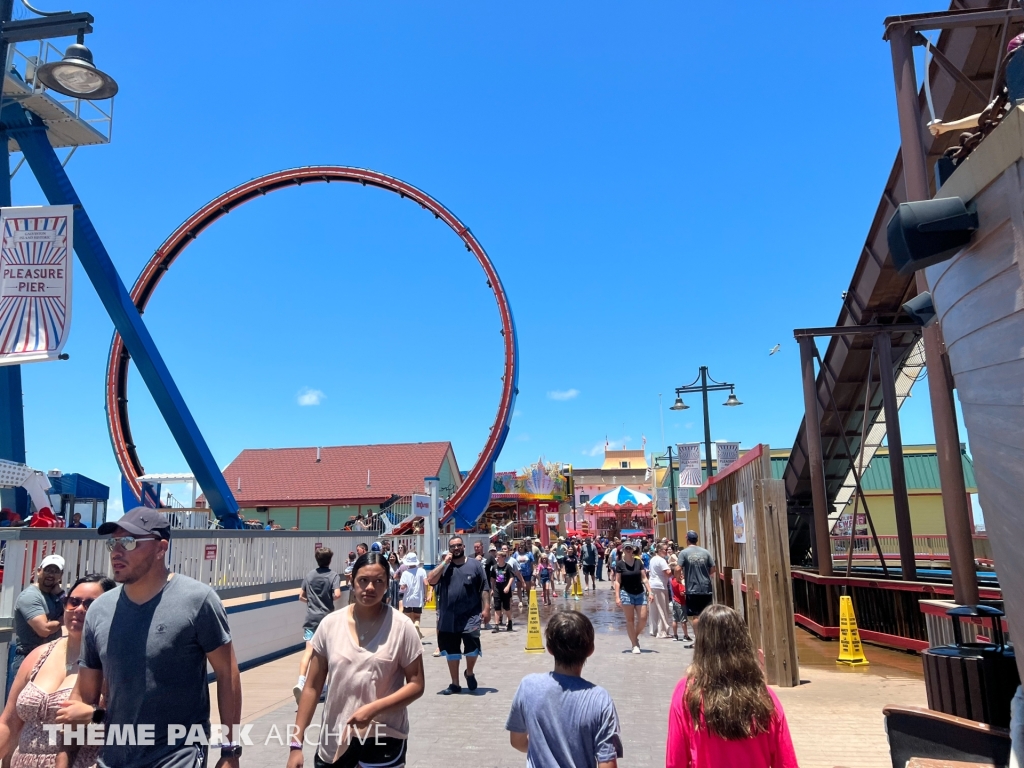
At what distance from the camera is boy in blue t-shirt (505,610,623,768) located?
2750 mm

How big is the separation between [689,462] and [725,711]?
19791 mm

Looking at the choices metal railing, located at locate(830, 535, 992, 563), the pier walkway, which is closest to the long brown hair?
the pier walkway

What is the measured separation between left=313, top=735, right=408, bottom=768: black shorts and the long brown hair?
1.51 meters

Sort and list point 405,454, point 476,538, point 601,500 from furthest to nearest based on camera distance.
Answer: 1. point 405,454
2. point 601,500
3. point 476,538

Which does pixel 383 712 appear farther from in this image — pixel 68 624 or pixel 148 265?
pixel 148 265

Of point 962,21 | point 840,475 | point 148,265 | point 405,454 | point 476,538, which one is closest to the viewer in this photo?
point 962,21

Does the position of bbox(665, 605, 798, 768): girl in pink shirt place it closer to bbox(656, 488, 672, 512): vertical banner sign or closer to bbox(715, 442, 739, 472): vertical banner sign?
bbox(715, 442, 739, 472): vertical banner sign

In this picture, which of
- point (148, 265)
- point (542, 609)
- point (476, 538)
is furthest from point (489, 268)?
point (542, 609)

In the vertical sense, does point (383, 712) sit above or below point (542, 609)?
above

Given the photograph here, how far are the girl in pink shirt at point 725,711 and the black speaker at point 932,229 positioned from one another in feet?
5.35

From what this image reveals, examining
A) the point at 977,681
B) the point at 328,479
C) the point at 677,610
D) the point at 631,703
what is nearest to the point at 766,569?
the point at 631,703

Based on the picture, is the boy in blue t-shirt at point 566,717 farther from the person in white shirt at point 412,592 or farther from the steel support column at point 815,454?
the steel support column at point 815,454

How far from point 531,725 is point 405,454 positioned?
121 ft

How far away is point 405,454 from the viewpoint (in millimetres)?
39250
